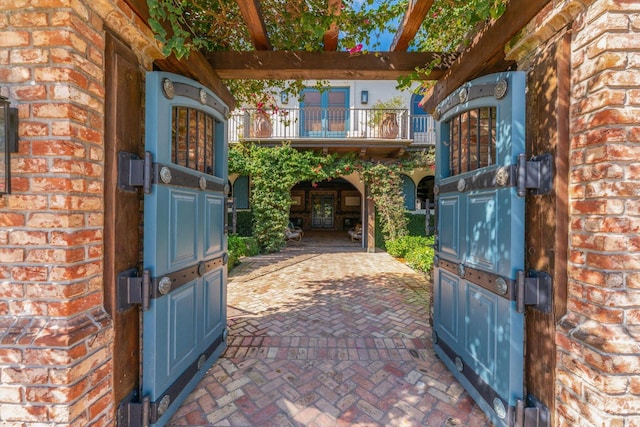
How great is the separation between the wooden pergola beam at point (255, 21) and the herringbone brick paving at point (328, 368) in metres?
3.16

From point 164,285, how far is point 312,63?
2405mm

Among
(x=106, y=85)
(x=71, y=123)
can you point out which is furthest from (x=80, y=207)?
(x=106, y=85)

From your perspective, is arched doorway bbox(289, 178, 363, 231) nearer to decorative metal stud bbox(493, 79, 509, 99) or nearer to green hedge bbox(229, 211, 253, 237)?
green hedge bbox(229, 211, 253, 237)

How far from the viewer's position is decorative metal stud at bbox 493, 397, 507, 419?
178cm

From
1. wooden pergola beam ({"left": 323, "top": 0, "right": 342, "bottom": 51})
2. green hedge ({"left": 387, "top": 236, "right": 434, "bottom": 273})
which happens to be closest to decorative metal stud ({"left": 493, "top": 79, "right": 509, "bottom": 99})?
wooden pergola beam ({"left": 323, "top": 0, "right": 342, "bottom": 51})

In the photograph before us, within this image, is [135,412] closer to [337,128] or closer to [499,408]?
[499,408]

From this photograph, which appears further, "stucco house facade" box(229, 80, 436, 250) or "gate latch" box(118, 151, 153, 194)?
"stucco house facade" box(229, 80, 436, 250)

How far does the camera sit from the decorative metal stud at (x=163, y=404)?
6.01 feet

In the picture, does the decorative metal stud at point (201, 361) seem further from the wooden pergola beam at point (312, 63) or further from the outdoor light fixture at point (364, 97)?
the outdoor light fixture at point (364, 97)

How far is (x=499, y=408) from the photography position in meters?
1.82

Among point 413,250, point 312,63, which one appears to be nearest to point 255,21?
point 312,63

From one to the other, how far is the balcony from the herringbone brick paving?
5707 mm

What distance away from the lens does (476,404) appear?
2127 millimetres

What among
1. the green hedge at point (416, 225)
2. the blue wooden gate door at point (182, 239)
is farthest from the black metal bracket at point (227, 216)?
the green hedge at point (416, 225)
